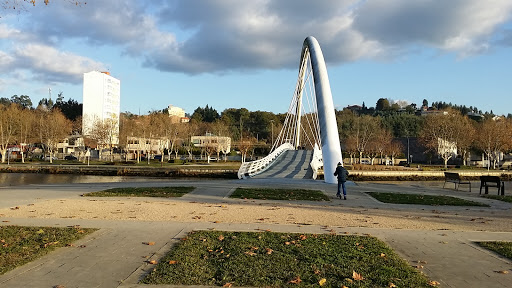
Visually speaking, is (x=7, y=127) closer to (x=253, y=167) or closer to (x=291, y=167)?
(x=253, y=167)

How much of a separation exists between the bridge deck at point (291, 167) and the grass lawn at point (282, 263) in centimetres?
2199

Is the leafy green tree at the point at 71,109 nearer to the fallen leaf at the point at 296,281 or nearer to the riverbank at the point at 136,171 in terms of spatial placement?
the riverbank at the point at 136,171

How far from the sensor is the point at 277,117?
380ft

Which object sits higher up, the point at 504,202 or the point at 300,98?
the point at 300,98

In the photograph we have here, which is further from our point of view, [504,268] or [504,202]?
[504,202]

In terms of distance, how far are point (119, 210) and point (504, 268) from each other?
9653mm

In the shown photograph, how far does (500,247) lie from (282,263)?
460 centimetres

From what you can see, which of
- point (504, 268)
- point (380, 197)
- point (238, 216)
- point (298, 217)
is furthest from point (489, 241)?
point (380, 197)

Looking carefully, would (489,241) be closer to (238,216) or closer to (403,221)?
(403,221)

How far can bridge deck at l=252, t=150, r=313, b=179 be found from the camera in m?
30.7

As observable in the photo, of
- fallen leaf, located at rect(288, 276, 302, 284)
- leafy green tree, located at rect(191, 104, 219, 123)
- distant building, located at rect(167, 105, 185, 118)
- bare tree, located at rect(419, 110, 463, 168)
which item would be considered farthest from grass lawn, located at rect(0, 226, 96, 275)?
distant building, located at rect(167, 105, 185, 118)

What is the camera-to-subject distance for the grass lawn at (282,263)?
5352mm

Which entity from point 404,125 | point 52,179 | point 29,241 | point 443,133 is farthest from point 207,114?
point 29,241

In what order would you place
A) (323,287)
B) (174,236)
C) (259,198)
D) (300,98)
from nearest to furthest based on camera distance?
(323,287) → (174,236) → (259,198) → (300,98)
